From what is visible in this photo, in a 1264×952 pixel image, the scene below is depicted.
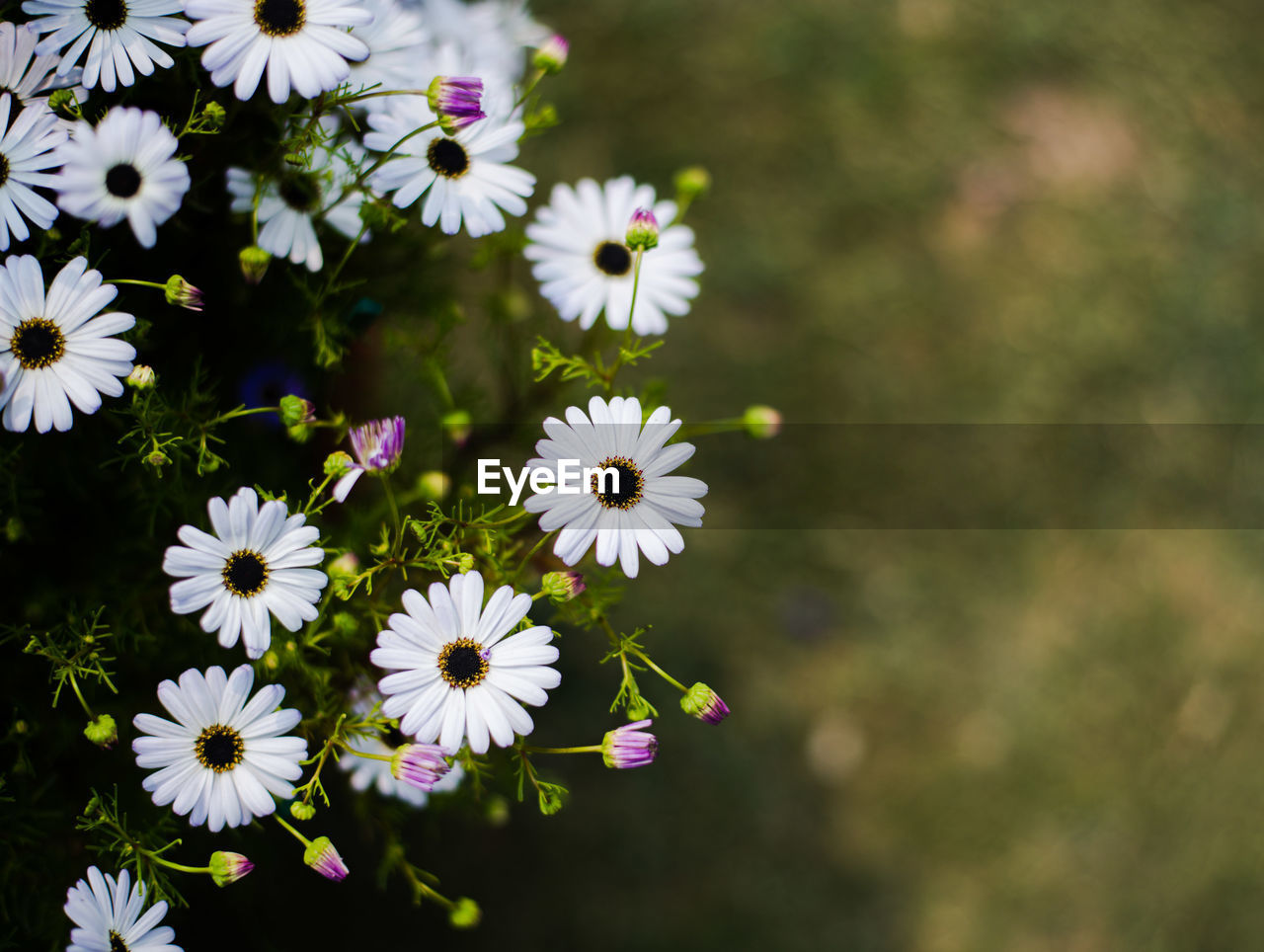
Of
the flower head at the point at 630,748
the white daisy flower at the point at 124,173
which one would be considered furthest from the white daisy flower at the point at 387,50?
the flower head at the point at 630,748

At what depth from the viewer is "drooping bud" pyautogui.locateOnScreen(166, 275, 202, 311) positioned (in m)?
0.38

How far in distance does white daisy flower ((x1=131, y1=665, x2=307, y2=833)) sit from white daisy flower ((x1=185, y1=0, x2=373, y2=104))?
9.3 inches

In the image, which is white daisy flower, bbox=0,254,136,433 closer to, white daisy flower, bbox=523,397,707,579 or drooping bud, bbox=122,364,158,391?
drooping bud, bbox=122,364,158,391

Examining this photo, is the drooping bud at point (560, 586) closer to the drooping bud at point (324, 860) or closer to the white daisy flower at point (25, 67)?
the drooping bud at point (324, 860)

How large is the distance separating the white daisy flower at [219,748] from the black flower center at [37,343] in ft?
0.45

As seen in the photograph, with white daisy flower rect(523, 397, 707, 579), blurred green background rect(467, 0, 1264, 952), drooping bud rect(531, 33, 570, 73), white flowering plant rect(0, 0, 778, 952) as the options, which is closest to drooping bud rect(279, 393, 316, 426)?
white flowering plant rect(0, 0, 778, 952)

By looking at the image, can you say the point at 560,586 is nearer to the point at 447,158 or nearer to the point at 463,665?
the point at 463,665

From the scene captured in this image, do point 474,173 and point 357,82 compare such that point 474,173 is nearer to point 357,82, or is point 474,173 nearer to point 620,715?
point 357,82

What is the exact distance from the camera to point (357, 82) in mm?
447

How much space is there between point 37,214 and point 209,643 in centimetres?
21

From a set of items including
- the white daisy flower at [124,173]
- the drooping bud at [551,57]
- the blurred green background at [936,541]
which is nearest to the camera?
the white daisy flower at [124,173]

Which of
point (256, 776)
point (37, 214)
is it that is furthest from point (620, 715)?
point (37, 214)

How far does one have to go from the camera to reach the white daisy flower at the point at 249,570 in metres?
0.37

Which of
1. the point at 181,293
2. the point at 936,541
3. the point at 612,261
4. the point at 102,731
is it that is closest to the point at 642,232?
the point at 612,261
